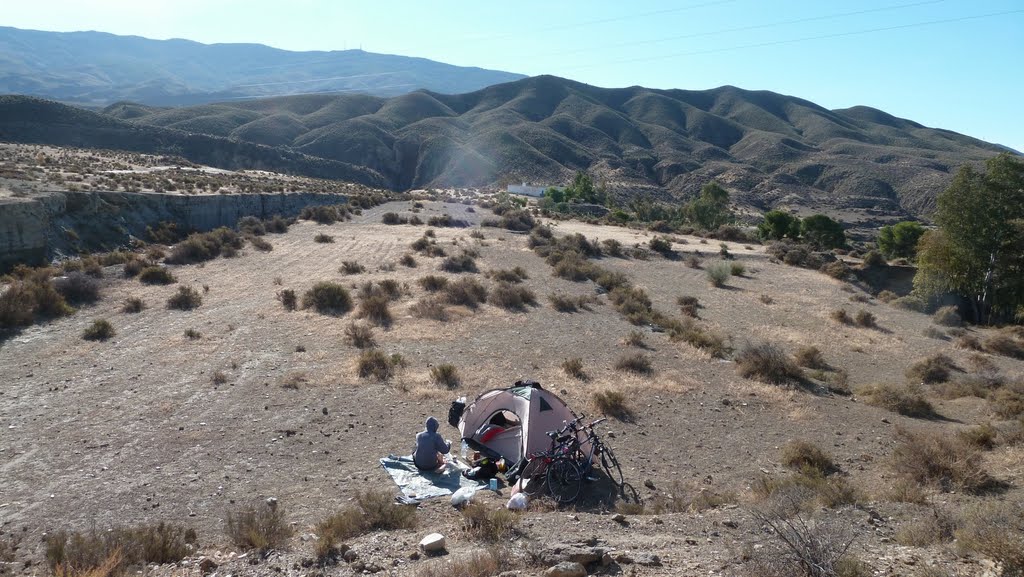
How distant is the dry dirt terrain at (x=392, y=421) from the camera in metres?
7.37

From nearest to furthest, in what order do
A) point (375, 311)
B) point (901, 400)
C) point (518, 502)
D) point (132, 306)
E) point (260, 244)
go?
point (518, 502)
point (901, 400)
point (132, 306)
point (375, 311)
point (260, 244)

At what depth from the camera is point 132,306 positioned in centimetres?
2022

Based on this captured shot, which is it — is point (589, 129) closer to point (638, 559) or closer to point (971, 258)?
point (971, 258)

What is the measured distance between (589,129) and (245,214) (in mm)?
91984

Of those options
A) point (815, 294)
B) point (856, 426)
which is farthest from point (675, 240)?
point (856, 426)

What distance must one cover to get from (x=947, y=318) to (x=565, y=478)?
77.9 ft

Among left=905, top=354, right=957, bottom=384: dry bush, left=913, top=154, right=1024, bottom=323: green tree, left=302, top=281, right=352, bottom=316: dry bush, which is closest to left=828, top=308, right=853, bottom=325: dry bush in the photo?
left=905, top=354, right=957, bottom=384: dry bush

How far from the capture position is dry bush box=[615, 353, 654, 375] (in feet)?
53.3

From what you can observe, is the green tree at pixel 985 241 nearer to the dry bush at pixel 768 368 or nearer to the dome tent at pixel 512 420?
the dry bush at pixel 768 368

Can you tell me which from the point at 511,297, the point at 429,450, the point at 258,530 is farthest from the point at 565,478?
the point at 511,297

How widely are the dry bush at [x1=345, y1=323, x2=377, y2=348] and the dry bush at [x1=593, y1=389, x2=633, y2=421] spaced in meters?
6.78

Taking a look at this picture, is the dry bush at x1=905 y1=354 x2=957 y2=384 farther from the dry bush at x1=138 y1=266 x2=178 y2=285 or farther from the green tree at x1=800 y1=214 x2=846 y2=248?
the green tree at x1=800 y1=214 x2=846 y2=248

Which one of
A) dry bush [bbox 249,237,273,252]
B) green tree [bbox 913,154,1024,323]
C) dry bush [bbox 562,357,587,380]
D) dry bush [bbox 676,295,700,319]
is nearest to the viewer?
dry bush [bbox 562,357,587,380]

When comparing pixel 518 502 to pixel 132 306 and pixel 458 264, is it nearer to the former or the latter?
pixel 132 306
